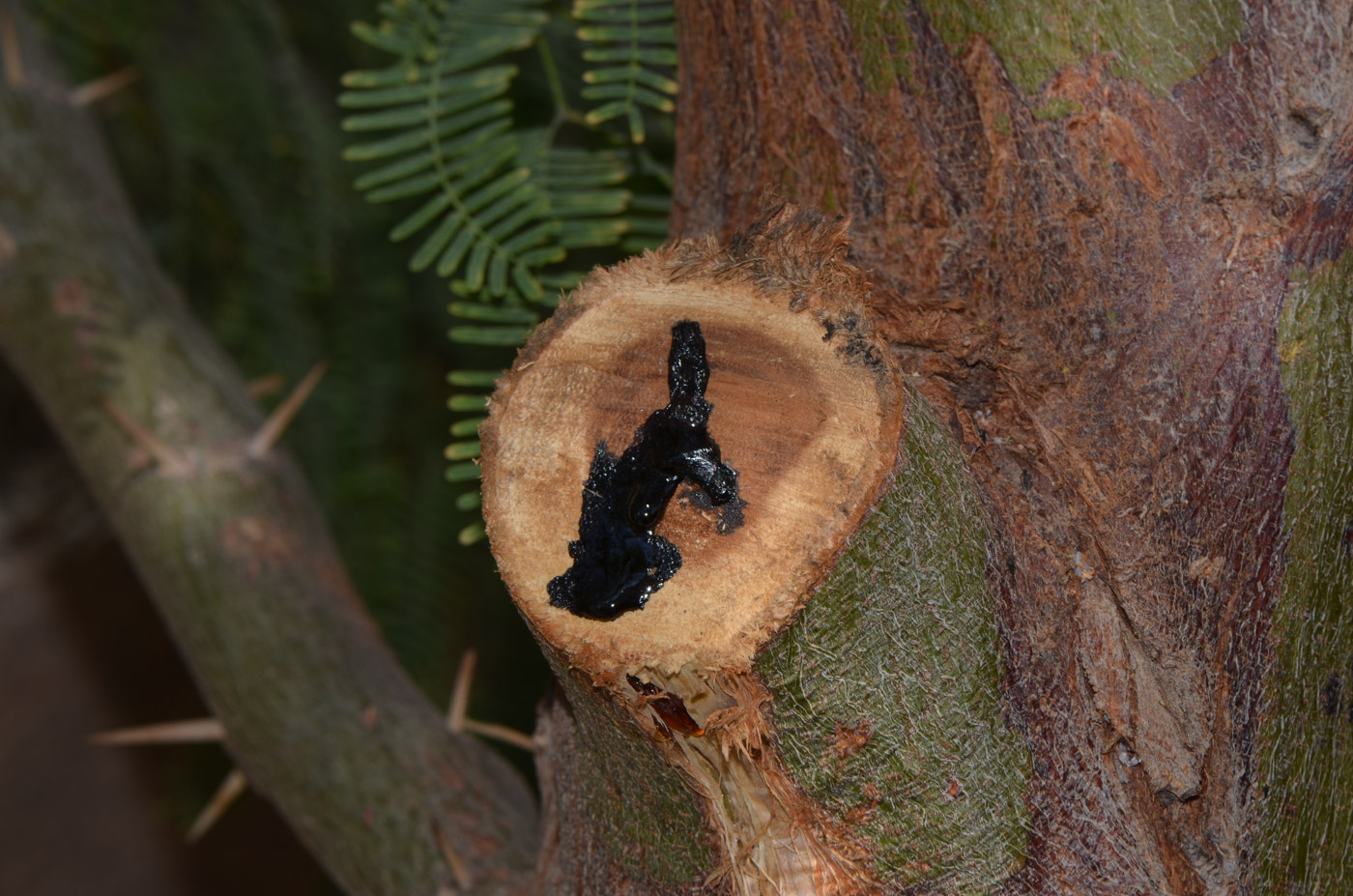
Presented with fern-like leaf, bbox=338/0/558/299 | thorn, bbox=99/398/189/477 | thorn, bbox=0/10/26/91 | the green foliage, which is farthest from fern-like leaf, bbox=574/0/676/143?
thorn, bbox=0/10/26/91

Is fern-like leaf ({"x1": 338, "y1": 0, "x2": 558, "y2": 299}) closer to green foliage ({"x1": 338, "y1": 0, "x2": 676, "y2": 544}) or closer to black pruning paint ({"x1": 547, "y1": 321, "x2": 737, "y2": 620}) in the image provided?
green foliage ({"x1": 338, "y1": 0, "x2": 676, "y2": 544})

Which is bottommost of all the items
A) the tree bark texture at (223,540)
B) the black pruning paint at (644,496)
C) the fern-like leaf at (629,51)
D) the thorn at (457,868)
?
the thorn at (457,868)

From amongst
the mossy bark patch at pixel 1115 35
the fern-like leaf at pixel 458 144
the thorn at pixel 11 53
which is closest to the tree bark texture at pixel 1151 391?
the mossy bark patch at pixel 1115 35

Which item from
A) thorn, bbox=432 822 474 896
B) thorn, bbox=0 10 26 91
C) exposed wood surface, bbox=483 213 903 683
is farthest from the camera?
thorn, bbox=0 10 26 91

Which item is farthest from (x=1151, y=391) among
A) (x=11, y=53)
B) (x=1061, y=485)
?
(x=11, y=53)

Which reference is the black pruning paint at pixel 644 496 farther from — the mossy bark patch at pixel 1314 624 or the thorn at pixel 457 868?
the thorn at pixel 457 868

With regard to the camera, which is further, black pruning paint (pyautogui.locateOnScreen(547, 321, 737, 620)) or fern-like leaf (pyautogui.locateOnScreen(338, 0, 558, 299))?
fern-like leaf (pyautogui.locateOnScreen(338, 0, 558, 299))

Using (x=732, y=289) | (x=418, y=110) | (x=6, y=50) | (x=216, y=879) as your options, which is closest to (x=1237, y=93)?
(x=732, y=289)
